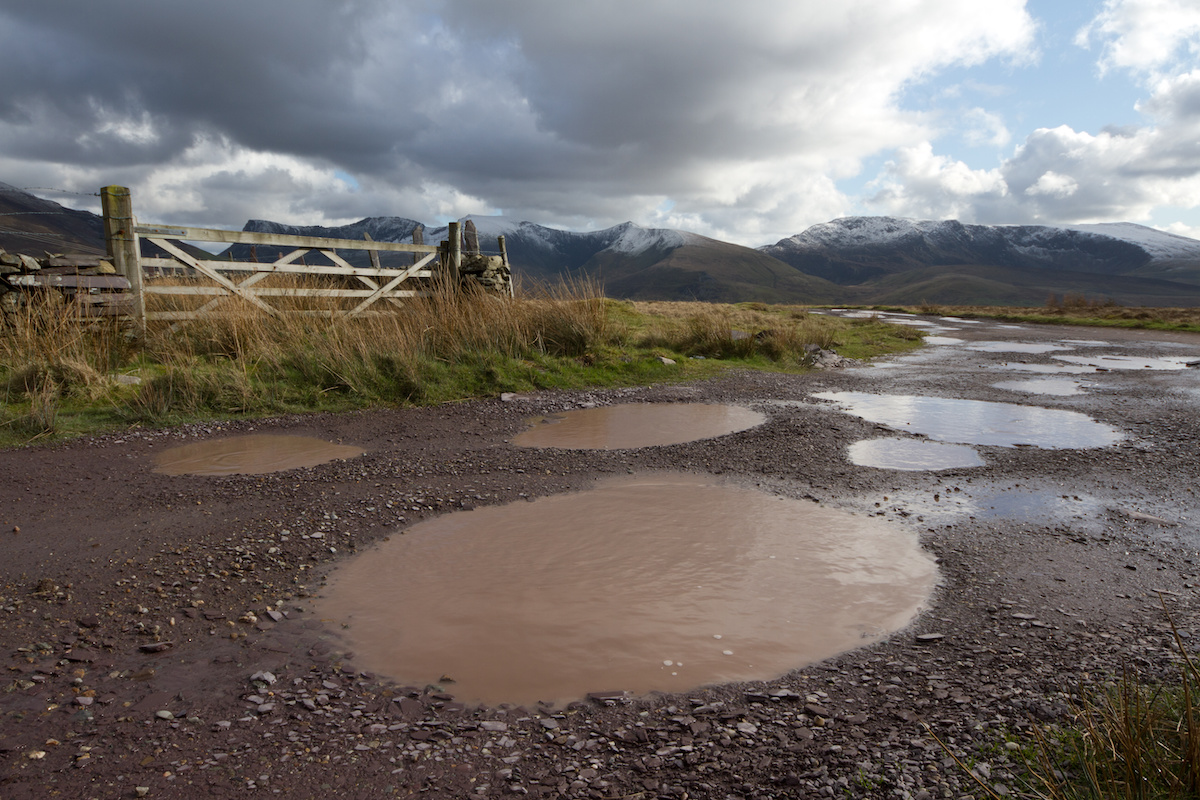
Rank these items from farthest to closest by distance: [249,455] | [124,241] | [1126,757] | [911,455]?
1. [124,241]
2. [911,455]
3. [249,455]
4. [1126,757]

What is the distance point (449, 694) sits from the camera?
8.70 ft

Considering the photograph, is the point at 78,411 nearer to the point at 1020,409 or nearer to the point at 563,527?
the point at 563,527

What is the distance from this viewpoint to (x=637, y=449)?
6.31 meters

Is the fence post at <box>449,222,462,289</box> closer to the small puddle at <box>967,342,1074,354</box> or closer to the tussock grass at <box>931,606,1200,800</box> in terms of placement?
the tussock grass at <box>931,606,1200,800</box>

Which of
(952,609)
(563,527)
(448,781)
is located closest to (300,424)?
(563,527)

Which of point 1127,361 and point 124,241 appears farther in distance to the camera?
point 1127,361

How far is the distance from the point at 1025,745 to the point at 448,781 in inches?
76.2

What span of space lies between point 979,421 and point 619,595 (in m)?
6.15

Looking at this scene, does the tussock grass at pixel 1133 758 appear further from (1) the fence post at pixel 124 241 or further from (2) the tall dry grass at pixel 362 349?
(1) the fence post at pixel 124 241

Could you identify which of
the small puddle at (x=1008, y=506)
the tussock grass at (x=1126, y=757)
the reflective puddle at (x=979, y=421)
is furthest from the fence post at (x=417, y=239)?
the tussock grass at (x=1126, y=757)

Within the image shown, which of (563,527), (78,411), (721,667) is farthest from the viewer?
(78,411)

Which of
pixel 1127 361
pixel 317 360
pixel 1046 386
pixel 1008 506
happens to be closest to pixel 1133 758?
pixel 1008 506

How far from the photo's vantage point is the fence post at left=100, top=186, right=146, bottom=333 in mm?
9234

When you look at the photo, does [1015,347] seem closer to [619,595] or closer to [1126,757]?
[619,595]
